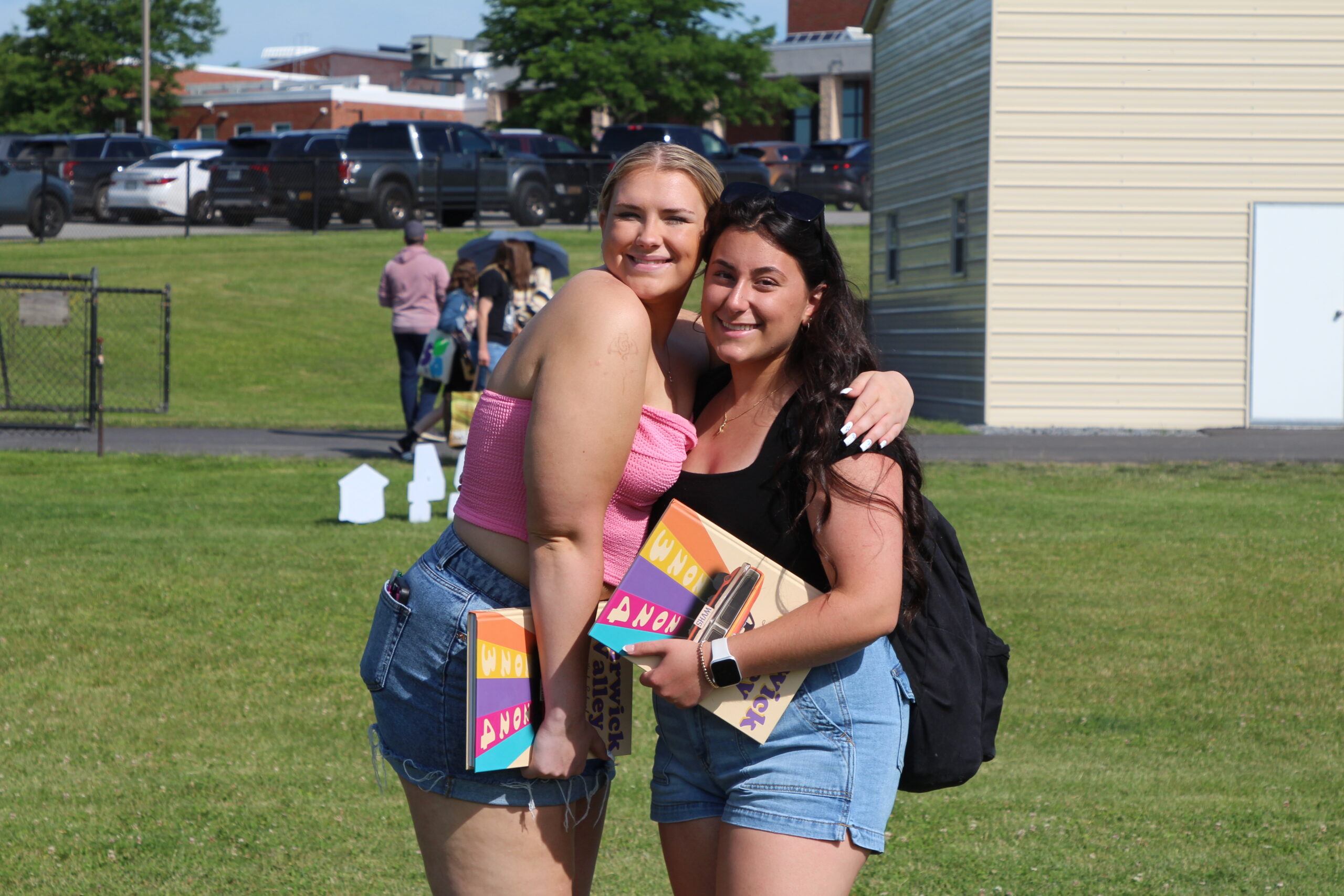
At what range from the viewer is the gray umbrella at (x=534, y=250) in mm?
11227

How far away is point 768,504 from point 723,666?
1.01 feet

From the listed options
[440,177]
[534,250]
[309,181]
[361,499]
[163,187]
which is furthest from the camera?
[163,187]

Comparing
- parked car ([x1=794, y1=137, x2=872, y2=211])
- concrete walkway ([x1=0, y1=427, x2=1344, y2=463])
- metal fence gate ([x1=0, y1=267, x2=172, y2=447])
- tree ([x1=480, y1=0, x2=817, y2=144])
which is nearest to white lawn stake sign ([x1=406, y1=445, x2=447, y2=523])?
concrete walkway ([x1=0, y1=427, x2=1344, y2=463])

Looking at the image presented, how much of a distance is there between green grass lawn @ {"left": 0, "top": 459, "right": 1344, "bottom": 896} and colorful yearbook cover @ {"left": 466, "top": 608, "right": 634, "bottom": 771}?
1.82 m

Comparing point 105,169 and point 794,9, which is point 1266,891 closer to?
point 105,169

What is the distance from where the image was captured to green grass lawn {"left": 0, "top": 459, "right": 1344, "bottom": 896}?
4.31 m

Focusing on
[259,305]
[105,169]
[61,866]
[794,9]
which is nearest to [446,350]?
[61,866]

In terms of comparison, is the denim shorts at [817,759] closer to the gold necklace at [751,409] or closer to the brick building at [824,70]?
the gold necklace at [751,409]

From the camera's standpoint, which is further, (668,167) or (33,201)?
(33,201)

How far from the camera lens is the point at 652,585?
8.00ft

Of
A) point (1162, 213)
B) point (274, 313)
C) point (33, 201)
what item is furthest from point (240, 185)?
point (1162, 213)

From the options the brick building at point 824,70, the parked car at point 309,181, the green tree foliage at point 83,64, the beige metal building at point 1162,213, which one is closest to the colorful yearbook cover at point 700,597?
the beige metal building at point 1162,213

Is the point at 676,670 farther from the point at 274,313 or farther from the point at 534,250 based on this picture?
the point at 274,313

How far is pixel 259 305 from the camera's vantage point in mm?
23797
